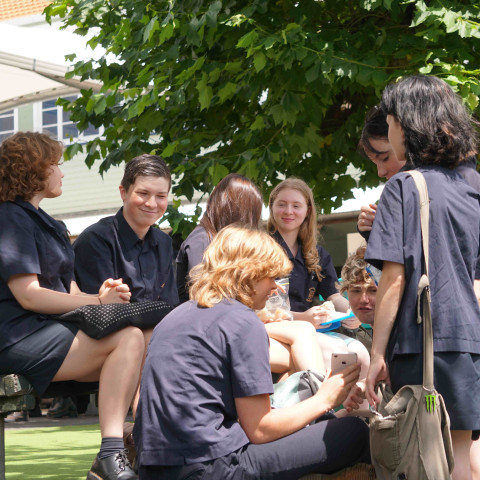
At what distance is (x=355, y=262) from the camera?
202 inches

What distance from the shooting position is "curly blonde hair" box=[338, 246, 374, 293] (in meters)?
5.06

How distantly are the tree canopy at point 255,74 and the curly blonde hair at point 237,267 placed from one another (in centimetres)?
395

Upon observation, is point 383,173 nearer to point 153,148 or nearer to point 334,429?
point 334,429

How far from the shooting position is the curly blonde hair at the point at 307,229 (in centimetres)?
548

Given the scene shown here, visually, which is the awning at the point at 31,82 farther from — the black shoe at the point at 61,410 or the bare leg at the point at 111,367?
the bare leg at the point at 111,367

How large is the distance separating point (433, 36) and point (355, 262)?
268 centimetres

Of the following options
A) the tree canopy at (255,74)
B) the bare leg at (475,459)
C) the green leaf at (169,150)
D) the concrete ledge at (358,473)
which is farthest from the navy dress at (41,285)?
the green leaf at (169,150)

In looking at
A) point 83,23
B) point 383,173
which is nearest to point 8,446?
point 83,23

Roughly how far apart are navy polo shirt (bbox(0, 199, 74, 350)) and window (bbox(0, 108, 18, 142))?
20932mm

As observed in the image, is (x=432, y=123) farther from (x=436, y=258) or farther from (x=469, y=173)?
(x=436, y=258)

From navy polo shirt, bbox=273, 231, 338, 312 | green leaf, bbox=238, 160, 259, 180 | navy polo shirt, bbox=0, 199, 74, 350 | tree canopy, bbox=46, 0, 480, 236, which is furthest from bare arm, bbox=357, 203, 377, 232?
green leaf, bbox=238, 160, 259, 180

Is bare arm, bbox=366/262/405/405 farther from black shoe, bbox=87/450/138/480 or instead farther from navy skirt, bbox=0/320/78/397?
navy skirt, bbox=0/320/78/397

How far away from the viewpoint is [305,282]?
544 cm

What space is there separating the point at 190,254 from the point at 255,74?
3441mm
